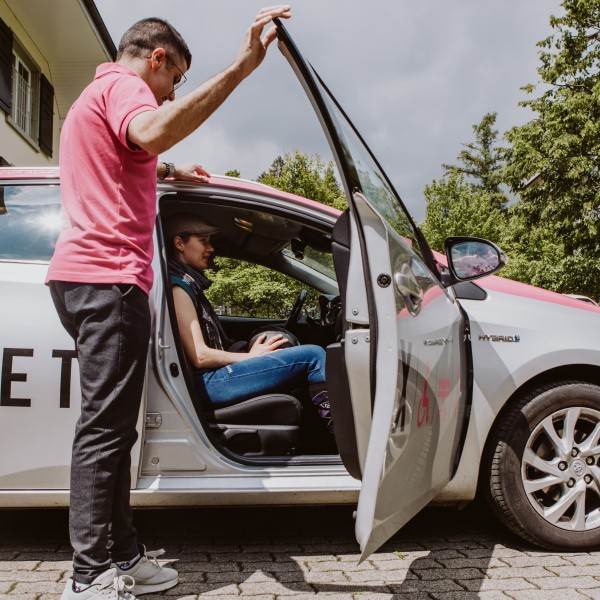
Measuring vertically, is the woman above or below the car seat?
above

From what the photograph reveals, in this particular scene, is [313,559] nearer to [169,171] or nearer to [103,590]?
[103,590]

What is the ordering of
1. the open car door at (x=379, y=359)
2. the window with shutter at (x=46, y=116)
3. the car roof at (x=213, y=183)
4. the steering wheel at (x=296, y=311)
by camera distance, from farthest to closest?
the window with shutter at (x=46, y=116) < the steering wheel at (x=296, y=311) < the car roof at (x=213, y=183) < the open car door at (x=379, y=359)

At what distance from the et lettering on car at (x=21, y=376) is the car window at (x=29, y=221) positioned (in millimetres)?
423

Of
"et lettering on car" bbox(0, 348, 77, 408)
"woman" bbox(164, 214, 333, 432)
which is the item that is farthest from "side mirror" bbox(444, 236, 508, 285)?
"et lettering on car" bbox(0, 348, 77, 408)

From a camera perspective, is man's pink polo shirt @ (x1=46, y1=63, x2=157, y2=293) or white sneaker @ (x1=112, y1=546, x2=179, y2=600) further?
white sneaker @ (x1=112, y1=546, x2=179, y2=600)

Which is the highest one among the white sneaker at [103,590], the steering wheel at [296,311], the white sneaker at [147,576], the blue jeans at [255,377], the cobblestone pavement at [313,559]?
Result: the steering wheel at [296,311]

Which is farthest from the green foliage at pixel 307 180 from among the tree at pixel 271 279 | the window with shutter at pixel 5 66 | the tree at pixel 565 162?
the window with shutter at pixel 5 66

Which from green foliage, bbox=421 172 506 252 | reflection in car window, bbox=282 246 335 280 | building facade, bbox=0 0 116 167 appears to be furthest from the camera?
green foliage, bbox=421 172 506 252

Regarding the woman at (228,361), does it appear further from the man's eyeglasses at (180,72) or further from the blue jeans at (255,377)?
the man's eyeglasses at (180,72)

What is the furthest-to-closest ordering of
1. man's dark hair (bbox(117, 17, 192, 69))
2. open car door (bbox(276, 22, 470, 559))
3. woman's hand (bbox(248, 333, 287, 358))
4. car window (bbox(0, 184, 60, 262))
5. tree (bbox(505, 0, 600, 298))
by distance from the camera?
1. tree (bbox(505, 0, 600, 298))
2. woman's hand (bbox(248, 333, 287, 358))
3. car window (bbox(0, 184, 60, 262))
4. man's dark hair (bbox(117, 17, 192, 69))
5. open car door (bbox(276, 22, 470, 559))

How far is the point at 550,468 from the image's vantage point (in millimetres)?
2877

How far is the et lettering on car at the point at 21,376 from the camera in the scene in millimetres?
2578

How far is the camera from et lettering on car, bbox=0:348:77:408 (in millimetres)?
2578

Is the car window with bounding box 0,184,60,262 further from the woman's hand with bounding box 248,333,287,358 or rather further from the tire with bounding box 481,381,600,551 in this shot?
the tire with bounding box 481,381,600,551
